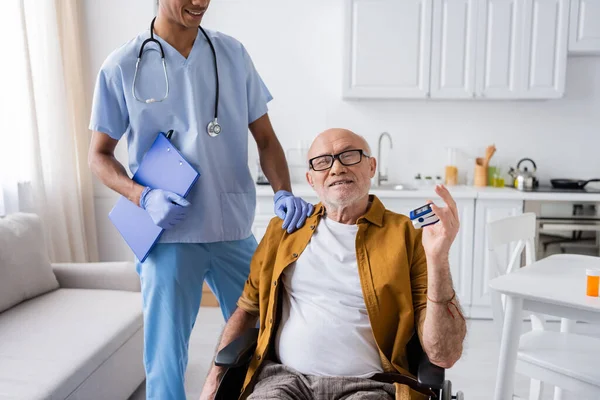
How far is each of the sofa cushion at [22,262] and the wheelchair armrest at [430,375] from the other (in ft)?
5.96

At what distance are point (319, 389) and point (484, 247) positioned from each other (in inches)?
92.4

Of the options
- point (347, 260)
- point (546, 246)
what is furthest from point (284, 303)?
point (546, 246)

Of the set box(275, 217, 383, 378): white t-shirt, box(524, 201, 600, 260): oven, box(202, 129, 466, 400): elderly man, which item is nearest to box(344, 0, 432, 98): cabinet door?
box(524, 201, 600, 260): oven

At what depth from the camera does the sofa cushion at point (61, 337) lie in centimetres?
172

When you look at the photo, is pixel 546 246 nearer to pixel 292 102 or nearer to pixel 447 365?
pixel 292 102

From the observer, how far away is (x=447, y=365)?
1.30 meters

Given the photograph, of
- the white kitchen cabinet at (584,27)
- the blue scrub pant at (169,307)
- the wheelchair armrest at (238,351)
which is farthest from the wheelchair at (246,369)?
the white kitchen cabinet at (584,27)

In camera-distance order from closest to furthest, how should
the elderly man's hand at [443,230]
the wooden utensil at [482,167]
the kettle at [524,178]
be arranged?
1. the elderly man's hand at [443,230]
2. the kettle at [524,178]
3. the wooden utensil at [482,167]

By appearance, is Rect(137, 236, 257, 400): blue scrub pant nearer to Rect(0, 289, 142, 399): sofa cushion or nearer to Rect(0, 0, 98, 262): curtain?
Rect(0, 289, 142, 399): sofa cushion

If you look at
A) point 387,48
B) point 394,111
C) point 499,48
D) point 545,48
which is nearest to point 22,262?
point 387,48

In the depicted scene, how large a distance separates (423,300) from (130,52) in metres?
1.13

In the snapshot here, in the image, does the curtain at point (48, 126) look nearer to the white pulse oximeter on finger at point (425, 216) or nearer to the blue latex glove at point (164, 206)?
the blue latex glove at point (164, 206)

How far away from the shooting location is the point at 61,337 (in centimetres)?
203

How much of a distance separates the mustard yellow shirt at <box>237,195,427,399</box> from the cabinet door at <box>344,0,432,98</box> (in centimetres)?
206
